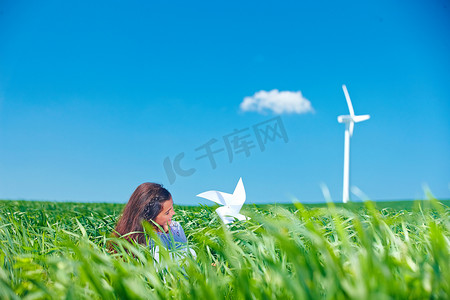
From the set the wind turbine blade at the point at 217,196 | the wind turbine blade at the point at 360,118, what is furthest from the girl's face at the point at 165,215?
the wind turbine blade at the point at 360,118

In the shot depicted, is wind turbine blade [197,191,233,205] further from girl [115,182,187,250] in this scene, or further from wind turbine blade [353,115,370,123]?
wind turbine blade [353,115,370,123]

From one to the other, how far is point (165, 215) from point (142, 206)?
0.27m

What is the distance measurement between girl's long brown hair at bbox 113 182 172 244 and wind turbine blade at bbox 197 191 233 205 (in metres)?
0.98

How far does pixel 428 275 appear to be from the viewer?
50.1 inches

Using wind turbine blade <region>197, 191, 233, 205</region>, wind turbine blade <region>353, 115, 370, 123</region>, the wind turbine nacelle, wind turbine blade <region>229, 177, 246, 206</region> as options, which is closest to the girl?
wind turbine blade <region>197, 191, 233, 205</region>

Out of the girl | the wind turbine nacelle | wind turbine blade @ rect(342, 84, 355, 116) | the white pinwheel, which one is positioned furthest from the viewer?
the wind turbine nacelle

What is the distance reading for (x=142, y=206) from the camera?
4.23m

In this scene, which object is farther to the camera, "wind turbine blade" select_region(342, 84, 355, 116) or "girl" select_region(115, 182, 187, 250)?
"wind turbine blade" select_region(342, 84, 355, 116)

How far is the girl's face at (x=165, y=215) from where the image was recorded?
4211 mm

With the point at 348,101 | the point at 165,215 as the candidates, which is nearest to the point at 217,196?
the point at 165,215

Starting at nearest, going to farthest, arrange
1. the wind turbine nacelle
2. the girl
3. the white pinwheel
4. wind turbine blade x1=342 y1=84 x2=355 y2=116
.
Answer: the white pinwheel, the girl, wind turbine blade x1=342 y1=84 x2=355 y2=116, the wind turbine nacelle

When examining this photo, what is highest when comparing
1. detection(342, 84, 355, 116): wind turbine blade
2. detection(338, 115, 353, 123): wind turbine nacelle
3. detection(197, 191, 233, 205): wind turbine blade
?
detection(342, 84, 355, 116): wind turbine blade

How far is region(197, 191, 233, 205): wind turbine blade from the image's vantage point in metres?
3.44

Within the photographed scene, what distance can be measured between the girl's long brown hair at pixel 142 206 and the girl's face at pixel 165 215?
4cm
